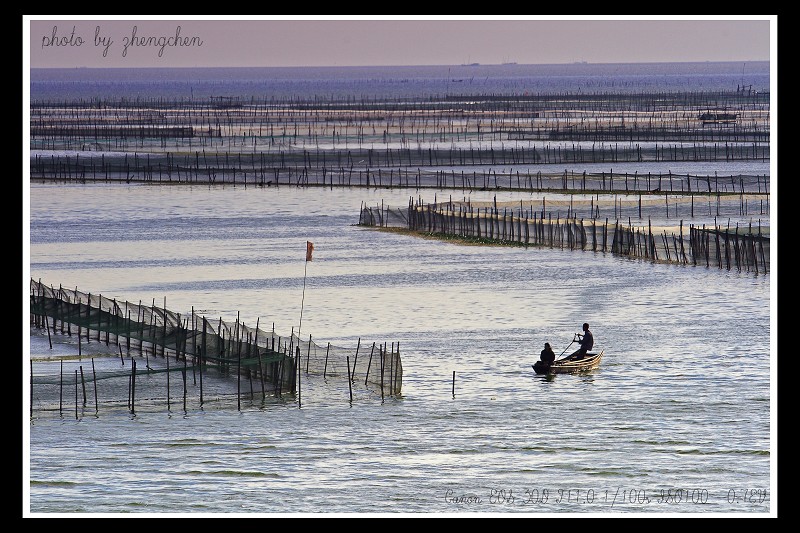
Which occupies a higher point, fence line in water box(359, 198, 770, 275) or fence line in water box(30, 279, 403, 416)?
fence line in water box(359, 198, 770, 275)

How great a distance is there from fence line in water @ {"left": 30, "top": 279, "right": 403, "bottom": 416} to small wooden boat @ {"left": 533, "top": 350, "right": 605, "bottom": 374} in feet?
11.7

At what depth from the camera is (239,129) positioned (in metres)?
130

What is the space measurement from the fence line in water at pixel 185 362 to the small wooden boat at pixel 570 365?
11.7ft

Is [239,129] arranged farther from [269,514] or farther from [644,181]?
[269,514]

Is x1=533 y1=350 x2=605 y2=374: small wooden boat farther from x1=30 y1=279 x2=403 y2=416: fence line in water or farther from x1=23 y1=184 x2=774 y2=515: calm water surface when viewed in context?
x1=30 y1=279 x2=403 y2=416: fence line in water

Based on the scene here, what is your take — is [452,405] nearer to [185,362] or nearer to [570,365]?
[570,365]

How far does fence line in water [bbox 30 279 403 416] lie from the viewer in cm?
2856

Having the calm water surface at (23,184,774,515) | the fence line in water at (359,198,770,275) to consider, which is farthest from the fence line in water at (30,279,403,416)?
the fence line in water at (359,198,770,275)

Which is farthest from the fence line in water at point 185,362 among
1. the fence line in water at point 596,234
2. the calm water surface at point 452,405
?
the fence line in water at point 596,234

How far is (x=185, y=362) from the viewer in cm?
3117

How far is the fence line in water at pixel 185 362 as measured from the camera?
28.6 meters

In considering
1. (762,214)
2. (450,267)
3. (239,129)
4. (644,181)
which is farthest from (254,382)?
(239,129)

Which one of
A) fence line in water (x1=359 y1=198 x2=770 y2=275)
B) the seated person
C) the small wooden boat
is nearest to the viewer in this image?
the seated person
